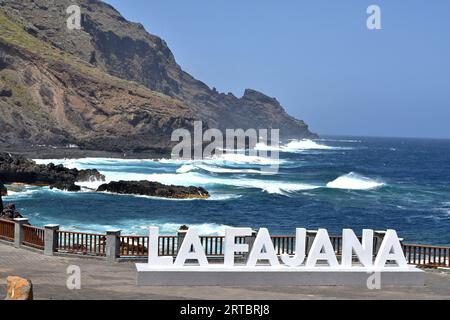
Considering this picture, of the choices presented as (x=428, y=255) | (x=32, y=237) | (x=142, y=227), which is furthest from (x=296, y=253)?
(x=142, y=227)

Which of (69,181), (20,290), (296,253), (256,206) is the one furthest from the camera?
(69,181)

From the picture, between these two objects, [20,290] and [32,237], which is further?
[32,237]

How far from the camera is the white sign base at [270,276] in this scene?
61.3 ft

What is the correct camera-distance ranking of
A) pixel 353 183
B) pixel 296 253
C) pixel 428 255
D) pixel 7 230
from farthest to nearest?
pixel 353 183
pixel 7 230
pixel 428 255
pixel 296 253

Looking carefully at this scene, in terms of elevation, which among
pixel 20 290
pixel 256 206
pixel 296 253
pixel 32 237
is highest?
pixel 20 290

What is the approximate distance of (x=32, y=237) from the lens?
23.7 metres

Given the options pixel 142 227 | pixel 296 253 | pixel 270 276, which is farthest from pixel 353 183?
pixel 270 276

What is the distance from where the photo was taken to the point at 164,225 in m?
46.7

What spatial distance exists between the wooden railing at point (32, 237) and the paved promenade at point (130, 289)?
2.18 m

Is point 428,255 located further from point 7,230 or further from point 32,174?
point 32,174

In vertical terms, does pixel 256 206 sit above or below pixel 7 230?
below

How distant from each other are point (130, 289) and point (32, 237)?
681cm

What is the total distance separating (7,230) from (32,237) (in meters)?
1.45
